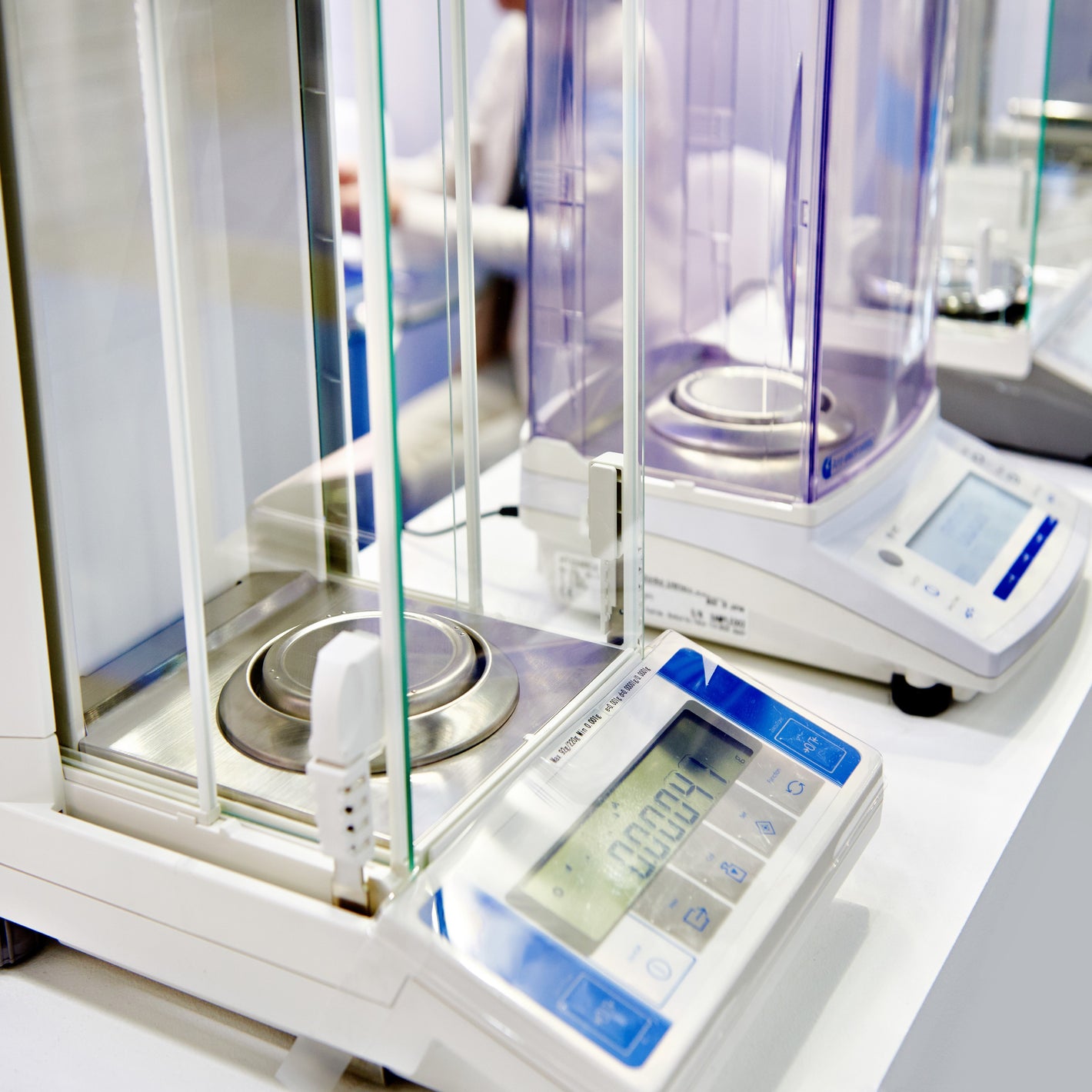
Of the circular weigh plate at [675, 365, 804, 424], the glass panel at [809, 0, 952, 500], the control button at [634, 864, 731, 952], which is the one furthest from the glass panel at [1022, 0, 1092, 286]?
the control button at [634, 864, 731, 952]

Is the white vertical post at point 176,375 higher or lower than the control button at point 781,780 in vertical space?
higher

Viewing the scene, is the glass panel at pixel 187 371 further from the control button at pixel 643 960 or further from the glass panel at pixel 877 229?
the glass panel at pixel 877 229

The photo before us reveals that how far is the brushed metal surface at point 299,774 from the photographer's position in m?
0.64

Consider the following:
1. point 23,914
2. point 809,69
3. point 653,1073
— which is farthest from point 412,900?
point 809,69

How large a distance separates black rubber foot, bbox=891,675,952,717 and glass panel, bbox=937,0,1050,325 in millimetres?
459

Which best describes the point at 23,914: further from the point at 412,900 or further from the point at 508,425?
the point at 508,425

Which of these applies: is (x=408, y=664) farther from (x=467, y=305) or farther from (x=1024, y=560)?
(x=1024, y=560)

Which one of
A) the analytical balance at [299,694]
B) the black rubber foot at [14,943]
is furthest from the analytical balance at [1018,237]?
the black rubber foot at [14,943]

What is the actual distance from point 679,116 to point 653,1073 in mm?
671

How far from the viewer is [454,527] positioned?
784 millimetres

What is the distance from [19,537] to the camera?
635mm

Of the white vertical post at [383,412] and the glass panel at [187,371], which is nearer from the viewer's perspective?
the white vertical post at [383,412]

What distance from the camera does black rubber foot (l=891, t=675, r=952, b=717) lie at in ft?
3.06

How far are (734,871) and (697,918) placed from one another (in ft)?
0.12
